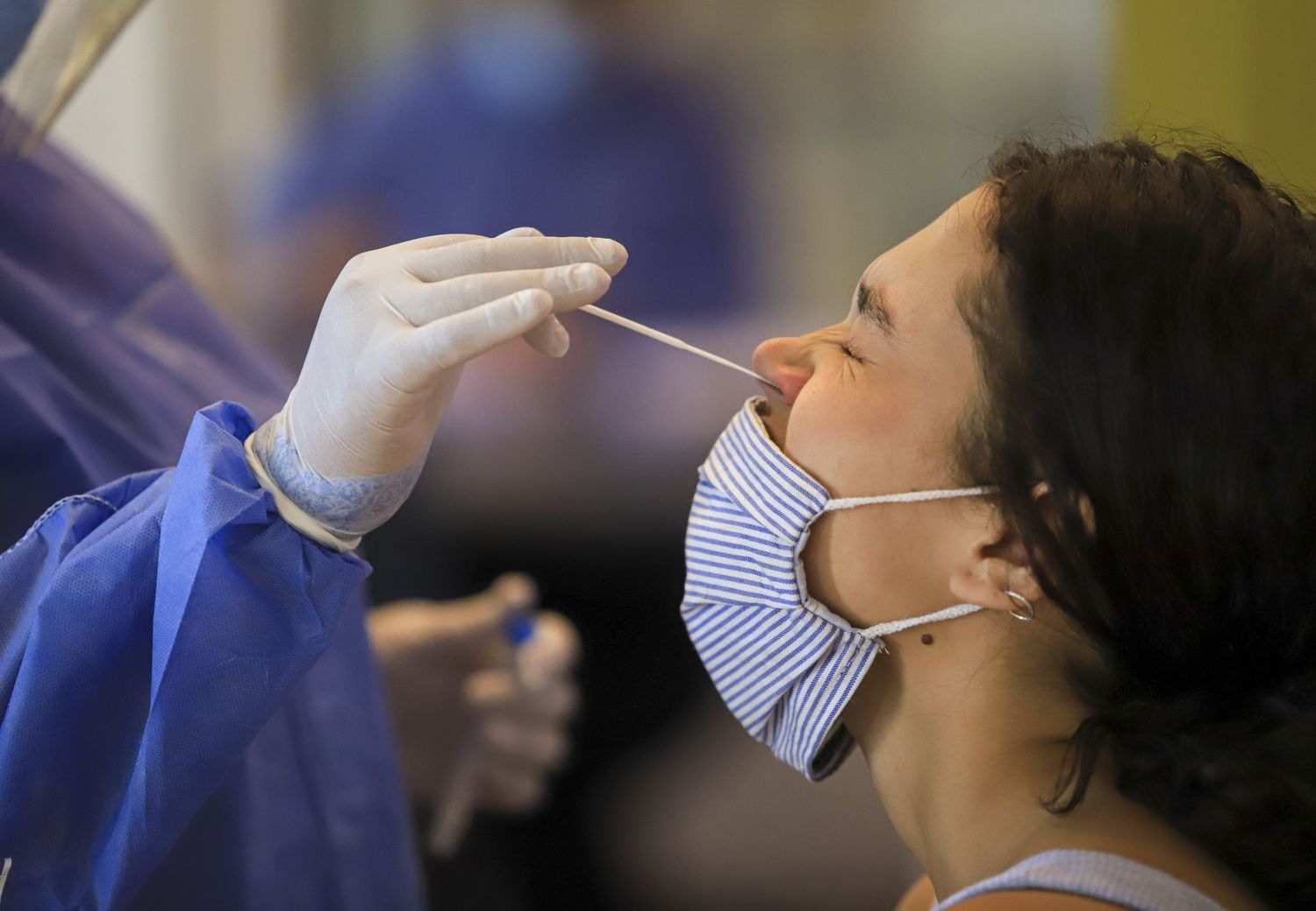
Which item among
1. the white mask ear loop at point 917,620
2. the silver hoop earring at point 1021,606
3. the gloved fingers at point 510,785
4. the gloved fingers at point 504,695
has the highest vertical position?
the silver hoop earring at point 1021,606

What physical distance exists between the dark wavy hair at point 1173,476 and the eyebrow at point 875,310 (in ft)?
0.23

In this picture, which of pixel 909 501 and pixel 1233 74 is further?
pixel 1233 74

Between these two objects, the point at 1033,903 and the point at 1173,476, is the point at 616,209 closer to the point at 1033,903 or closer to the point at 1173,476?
the point at 1173,476

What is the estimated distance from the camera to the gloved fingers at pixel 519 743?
1.63m

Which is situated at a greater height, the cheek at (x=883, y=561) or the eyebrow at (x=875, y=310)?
the eyebrow at (x=875, y=310)

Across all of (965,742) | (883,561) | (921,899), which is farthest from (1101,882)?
(921,899)

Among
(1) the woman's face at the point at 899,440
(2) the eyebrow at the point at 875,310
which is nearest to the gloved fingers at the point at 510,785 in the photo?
(1) the woman's face at the point at 899,440

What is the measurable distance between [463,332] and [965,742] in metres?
0.53

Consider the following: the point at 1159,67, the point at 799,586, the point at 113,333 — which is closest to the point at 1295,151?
the point at 1159,67

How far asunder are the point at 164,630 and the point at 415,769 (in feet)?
3.25

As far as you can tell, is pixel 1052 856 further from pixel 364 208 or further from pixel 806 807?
pixel 364 208

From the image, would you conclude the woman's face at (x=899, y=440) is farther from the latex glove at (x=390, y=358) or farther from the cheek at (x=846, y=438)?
the latex glove at (x=390, y=358)

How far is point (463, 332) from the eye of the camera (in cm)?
75

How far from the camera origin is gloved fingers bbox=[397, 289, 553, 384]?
750 mm
